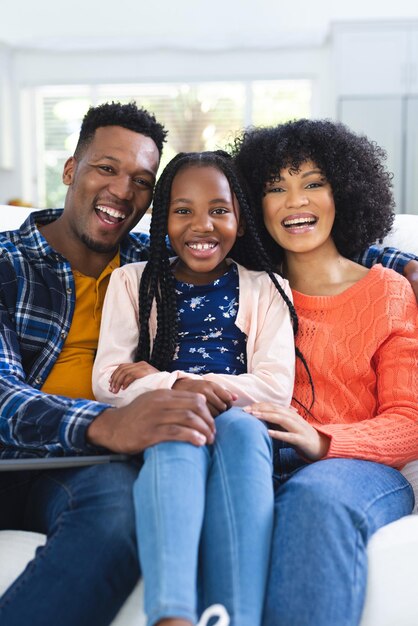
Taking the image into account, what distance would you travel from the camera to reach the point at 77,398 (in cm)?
149

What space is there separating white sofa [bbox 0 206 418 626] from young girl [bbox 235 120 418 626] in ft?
0.10

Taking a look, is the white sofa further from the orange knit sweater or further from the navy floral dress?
the navy floral dress

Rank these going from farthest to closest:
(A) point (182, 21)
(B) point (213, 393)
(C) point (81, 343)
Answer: (A) point (182, 21), (C) point (81, 343), (B) point (213, 393)

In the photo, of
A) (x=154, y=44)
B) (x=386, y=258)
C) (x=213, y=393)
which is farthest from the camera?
(x=154, y=44)

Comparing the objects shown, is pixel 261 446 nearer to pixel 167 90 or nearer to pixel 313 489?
pixel 313 489

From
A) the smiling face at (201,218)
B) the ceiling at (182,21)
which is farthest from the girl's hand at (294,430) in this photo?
the ceiling at (182,21)

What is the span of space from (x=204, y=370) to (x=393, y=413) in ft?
1.26

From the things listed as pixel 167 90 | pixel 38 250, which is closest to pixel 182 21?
pixel 167 90

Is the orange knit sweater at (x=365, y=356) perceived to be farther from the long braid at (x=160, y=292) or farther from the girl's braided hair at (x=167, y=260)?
the long braid at (x=160, y=292)

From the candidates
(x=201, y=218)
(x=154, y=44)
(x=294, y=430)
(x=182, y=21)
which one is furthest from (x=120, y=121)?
(x=154, y=44)

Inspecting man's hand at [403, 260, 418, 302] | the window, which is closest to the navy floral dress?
man's hand at [403, 260, 418, 302]

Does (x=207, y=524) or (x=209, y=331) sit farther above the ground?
(x=209, y=331)

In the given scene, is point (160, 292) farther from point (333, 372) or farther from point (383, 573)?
point (383, 573)

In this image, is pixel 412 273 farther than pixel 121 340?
Yes
